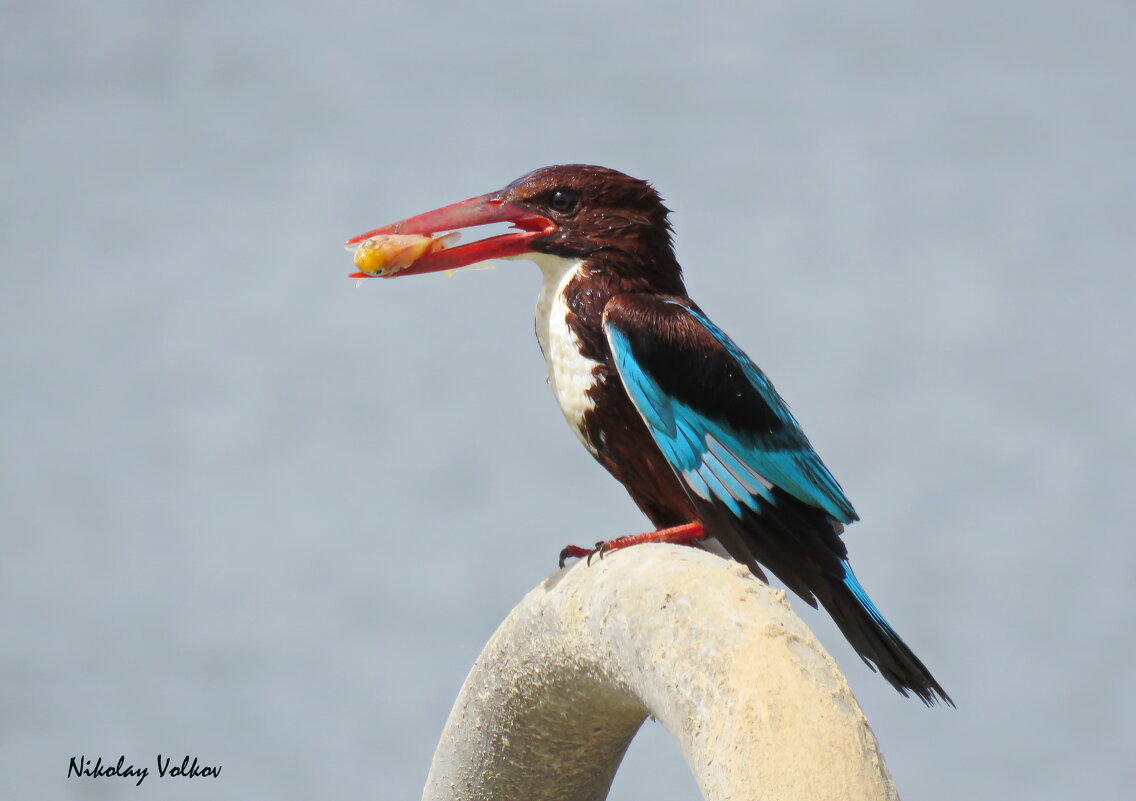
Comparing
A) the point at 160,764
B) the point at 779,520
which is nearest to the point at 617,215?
the point at 779,520

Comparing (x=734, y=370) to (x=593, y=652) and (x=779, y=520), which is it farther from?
(x=593, y=652)

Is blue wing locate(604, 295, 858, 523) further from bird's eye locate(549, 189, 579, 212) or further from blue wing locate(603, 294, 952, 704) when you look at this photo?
bird's eye locate(549, 189, 579, 212)

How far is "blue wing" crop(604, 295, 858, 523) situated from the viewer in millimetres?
1608

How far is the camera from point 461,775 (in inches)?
64.9

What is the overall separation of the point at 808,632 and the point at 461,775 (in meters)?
0.71

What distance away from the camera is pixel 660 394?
1616mm

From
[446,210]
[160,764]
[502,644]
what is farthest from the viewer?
[160,764]

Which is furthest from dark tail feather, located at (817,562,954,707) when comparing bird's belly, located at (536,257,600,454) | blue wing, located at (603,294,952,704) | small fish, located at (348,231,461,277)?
small fish, located at (348,231,461,277)

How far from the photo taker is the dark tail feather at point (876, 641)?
1.53 m

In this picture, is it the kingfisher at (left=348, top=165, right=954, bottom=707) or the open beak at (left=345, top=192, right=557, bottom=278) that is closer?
the kingfisher at (left=348, top=165, right=954, bottom=707)

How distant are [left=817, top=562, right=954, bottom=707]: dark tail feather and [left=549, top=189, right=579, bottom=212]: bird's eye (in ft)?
1.89

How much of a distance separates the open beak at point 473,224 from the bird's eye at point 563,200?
23mm

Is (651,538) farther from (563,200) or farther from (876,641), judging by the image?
(563,200)

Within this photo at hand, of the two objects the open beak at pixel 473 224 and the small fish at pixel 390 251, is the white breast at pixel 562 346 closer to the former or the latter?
the open beak at pixel 473 224
